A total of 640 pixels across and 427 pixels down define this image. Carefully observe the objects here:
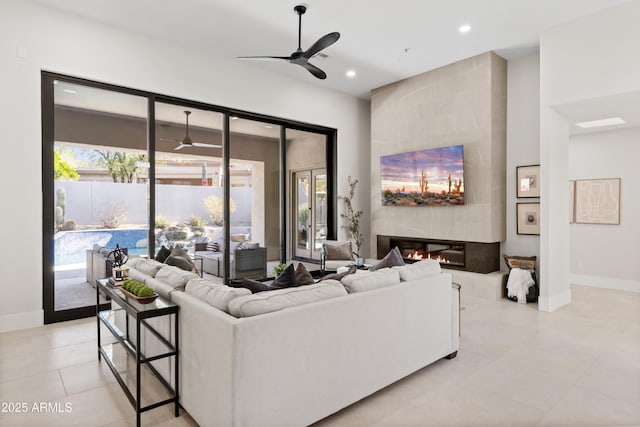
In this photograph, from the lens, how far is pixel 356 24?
15.4ft

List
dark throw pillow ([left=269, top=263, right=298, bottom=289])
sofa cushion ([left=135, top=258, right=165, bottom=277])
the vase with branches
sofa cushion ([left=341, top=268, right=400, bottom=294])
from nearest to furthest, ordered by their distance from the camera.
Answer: sofa cushion ([left=341, top=268, right=400, bottom=294]) → dark throw pillow ([left=269, top=263, right=298, bottom=289]) → sofa cushion ([left=135, top=258, right=165, bottom=277]) → the vase with branches

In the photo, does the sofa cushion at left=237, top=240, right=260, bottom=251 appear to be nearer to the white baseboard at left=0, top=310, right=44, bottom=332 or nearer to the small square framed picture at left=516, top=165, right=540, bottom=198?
the white baseboard at left=0, top=310, right=44, bottom=332

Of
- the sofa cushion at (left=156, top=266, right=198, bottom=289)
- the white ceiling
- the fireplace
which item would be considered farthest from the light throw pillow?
the sofa cushion at (left=156, top=266, right=198, bottom=289)

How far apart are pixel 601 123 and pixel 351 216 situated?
430 centimetres

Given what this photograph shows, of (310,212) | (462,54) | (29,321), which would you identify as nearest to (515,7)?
(462,54)

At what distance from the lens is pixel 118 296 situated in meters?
2.69

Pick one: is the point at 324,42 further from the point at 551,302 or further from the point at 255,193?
the point at 551,302

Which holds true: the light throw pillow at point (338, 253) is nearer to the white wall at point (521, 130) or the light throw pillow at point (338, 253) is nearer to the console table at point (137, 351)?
the white wall at point (521, 130)

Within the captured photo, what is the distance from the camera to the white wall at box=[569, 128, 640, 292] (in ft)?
19.3

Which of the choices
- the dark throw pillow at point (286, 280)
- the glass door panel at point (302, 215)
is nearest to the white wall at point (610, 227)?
the glass door panel at point (302, 215)

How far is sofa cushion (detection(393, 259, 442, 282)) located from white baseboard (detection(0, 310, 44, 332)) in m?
3.92

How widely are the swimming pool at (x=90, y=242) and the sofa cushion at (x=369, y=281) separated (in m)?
3.38

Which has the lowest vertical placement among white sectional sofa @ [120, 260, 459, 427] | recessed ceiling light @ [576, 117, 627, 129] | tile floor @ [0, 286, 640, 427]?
tile floor @ [0, 286, 640, 427]

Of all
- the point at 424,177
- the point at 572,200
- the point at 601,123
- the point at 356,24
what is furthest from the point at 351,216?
the point at 601,123
